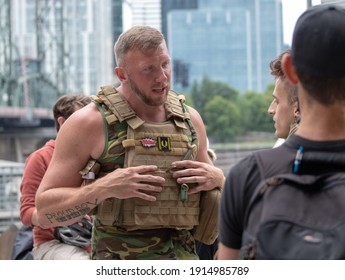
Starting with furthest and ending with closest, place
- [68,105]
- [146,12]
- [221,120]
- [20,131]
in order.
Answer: [146,12]
[221,120]
[20,131]
[68,105]

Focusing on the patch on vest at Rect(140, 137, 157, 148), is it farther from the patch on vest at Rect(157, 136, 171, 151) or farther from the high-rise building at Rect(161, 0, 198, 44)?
the high-rise building at Rect(161, 0, 198, 44)

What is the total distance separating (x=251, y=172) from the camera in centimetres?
144

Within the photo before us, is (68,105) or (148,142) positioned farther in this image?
(68,105)

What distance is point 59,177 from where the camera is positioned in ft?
8.77

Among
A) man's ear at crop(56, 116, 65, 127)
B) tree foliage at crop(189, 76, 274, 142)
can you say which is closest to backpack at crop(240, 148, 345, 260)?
man's ear at crop(56, 116, 65, 127)

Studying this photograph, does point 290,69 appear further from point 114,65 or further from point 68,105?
point 114,65

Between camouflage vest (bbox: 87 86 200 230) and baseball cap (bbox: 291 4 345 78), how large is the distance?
1.29 metres

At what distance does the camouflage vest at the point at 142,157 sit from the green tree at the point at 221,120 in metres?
86.1

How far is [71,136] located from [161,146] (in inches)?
12.9

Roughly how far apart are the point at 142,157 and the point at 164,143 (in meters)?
0.11

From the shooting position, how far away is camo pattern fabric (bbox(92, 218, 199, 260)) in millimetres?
2682

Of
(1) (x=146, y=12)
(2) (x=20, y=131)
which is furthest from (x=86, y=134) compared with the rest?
(1) (x=146, y=12)

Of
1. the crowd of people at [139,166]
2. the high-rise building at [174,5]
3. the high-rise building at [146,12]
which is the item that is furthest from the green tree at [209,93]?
the crowd of people at [139,166]

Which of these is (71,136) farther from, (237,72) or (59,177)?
(237,72)
